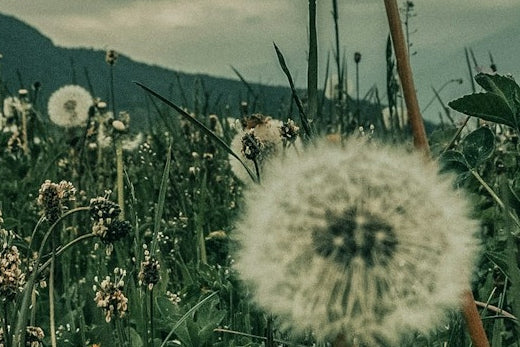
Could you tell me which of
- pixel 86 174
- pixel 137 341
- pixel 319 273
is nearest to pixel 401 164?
pixel 319 273

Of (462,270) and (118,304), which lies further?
(118,304)

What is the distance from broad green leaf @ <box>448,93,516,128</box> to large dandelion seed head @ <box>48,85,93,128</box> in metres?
6.16

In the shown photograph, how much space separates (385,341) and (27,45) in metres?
151

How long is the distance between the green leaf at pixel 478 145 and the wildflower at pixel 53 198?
770mm

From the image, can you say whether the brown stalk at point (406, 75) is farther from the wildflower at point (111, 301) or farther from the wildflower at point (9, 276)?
the wildflower at point (9, 276)

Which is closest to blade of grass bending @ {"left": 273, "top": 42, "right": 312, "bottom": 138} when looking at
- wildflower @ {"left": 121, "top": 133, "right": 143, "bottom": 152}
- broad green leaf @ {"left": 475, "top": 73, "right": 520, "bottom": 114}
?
broad green leaf @ {"left": 475, "top": 73, "right": 520, "bottom": 114}

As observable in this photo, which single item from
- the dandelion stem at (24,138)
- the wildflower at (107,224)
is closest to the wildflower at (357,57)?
the dandelion stem at (24,138)

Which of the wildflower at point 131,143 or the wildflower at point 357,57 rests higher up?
the wildflower at point 357,57

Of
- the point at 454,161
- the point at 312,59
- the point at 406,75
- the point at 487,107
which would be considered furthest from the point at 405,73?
the point at 454,161

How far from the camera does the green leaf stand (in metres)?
1.69

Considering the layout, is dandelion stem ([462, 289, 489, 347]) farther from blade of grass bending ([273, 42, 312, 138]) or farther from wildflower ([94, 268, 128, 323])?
wildflower ([94, 268, 128, 323])

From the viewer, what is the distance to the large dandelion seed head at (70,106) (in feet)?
24.6

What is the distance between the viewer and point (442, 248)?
51.6 inches

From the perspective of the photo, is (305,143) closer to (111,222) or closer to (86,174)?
(111,222)
